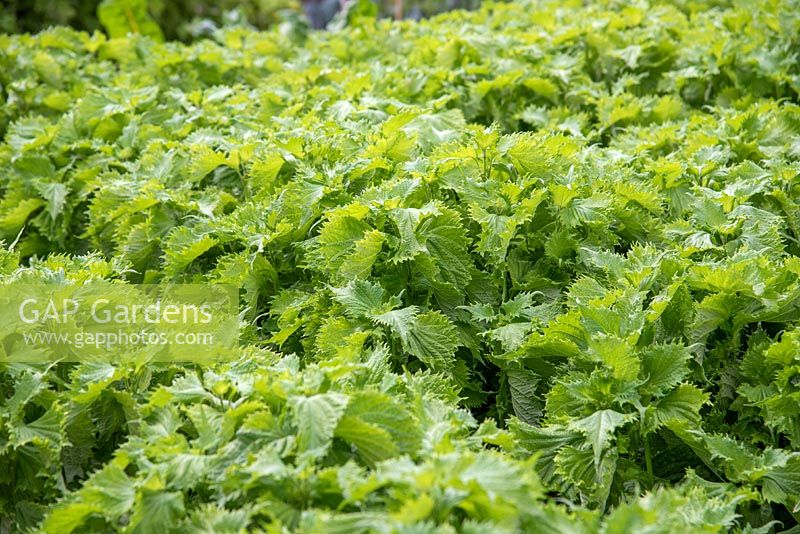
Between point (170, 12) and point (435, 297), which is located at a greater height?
point (435, 297)

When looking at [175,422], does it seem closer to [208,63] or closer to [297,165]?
[297,165]

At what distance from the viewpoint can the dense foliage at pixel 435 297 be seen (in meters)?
1.62

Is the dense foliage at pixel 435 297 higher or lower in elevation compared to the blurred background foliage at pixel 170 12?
higher

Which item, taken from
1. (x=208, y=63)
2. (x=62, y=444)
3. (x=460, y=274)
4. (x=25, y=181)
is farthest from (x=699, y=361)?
(x=208, y=63)

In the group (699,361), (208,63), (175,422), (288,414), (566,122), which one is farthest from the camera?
(208,63)

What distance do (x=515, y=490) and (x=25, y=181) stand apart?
2.70 meters

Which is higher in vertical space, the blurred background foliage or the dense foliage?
the dense foliage

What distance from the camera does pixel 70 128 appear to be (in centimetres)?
359

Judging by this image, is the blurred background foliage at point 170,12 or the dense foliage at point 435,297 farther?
the blurred background foliage at point 170,12

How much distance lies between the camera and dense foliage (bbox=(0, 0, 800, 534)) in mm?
1616

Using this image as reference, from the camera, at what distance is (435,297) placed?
7.93 ft

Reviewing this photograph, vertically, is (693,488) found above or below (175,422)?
below

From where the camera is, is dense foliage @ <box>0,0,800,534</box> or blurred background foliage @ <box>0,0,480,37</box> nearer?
dense foliage @ <box>0,0,800,534</box>

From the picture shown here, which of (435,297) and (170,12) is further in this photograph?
(170,12)
